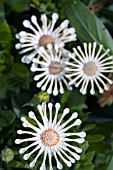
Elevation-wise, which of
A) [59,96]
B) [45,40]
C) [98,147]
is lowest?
[98,147]

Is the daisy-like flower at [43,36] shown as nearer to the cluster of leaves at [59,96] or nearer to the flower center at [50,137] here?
the cluster of leaves at [59,96]

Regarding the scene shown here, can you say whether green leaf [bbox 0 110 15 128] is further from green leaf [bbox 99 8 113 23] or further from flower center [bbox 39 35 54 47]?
green leaf [bbox 99 8 113 23]

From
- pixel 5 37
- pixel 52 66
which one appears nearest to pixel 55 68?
pixel 52 66

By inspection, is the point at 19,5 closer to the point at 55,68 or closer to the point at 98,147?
the point at 55,68

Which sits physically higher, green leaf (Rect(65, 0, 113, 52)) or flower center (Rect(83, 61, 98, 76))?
green leaf (Rect(65, 0, 113, 52))

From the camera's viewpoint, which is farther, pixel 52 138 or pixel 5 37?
pixel 5 37

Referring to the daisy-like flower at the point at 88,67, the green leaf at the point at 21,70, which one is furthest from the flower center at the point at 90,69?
the green leaf at the point at 21,70

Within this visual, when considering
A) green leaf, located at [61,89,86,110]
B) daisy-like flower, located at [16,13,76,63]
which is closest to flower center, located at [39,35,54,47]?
daisy-like flower, located at [16,13,76,63]

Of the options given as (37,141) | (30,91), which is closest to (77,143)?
(37,141)
